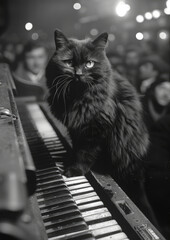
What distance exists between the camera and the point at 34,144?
222 cm

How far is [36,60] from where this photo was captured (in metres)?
3.58

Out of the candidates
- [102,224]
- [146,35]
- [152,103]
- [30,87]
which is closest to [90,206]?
[102,224]

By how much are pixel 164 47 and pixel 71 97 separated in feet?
34.9

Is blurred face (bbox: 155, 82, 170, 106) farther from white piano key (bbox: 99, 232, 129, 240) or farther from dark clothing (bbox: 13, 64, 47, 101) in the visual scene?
white piano key (bbox: 99, 232, 129, 240)

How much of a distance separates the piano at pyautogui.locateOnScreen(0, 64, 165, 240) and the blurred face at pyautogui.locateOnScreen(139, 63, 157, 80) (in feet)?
12.9

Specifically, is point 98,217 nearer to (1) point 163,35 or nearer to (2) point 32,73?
(2) point 32,73

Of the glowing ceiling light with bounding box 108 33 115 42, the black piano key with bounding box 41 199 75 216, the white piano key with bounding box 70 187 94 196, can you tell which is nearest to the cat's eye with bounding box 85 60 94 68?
the white piano key with bounding box 70 187 94 196

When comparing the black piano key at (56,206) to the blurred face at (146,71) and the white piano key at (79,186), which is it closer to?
the white piano key at (79,186)

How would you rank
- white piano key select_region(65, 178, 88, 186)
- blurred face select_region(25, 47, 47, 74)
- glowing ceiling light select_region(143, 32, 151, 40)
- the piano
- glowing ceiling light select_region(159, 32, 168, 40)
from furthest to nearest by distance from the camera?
1. glowing ceiling light select_region(143, 32, 151, 40)
2. glowing ceiling light select_region(159, 32, 168, 40)
3. blurred face select_region(25, 47, 47, 74)
4. white piano key select_region(65, 178, 88, 186)
5. the piano

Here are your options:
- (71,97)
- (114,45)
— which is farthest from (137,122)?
(114,45)

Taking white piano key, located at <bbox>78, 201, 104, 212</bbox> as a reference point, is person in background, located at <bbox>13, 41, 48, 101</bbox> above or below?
above

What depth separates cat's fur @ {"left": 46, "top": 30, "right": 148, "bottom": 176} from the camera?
2.00m

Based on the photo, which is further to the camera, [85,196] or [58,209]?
[85,196]

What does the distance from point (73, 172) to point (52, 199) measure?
354mm
